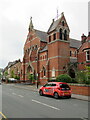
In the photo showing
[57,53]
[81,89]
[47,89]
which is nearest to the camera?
[47,89]

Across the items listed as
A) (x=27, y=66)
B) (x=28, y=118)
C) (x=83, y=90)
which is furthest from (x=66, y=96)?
(x=27, y=66)

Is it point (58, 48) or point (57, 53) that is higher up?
point (58, 48)

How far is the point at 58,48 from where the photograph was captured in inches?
1318

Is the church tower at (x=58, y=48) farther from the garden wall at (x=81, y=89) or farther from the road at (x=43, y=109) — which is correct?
the road at (x=43, y=109)

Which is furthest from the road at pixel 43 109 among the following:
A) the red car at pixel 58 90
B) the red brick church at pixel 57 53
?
the red brick church at pixel 57 53

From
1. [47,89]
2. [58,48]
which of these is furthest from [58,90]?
[58,48]

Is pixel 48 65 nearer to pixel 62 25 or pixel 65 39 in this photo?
pixel 65 39

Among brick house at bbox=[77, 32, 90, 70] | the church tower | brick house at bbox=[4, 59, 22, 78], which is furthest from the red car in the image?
brick house at bbox=[4, 59, 22, 78]

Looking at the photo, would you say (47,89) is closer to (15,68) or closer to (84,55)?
(84,55)

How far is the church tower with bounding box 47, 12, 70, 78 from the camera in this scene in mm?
33281

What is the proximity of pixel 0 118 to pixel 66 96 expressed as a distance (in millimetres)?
9682

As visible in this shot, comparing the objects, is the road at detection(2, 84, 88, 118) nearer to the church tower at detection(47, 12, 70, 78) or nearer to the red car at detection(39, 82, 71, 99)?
the red car at detection(39, 82, 71, 99)

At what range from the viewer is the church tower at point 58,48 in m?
33.3

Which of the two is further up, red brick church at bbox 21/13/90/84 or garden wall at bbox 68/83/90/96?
red brick church at bbox 21/13/90/84
